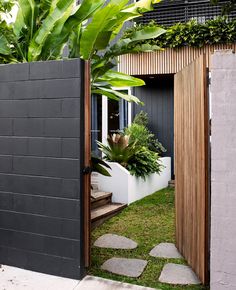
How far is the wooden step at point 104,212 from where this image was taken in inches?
214

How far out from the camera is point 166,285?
3.33m

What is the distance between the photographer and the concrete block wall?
2.81 metres

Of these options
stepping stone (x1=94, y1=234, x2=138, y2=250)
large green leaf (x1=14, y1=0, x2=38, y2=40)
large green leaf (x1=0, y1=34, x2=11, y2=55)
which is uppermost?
large green leaf (x1=14, y1=0, x2=38, y2=40)

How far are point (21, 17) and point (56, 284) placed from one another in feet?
10.9

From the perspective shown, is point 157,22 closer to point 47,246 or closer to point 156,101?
point 156,101

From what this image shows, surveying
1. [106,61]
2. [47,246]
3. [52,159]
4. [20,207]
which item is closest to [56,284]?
[47,246]

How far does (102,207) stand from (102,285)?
9.61 feet

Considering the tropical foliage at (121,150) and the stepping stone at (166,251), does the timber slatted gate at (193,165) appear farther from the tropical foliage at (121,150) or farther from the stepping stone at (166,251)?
the tropical foliage at (121,150)

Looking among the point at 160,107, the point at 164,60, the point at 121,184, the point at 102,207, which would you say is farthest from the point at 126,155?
the point at 160,107

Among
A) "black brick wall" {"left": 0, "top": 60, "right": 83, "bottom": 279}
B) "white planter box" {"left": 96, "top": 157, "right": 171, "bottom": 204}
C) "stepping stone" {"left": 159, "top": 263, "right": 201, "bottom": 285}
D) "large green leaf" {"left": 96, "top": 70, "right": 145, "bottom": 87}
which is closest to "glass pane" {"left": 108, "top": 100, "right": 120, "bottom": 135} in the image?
"white planter box" {"left": 96, "top": 157, "right": 171, "bottom": 204}

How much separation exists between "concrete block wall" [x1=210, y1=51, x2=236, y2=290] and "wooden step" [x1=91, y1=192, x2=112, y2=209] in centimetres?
324

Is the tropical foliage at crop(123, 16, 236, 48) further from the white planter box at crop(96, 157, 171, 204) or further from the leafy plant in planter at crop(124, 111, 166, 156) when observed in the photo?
the white planter box at crop(96, 157, 171, 204)

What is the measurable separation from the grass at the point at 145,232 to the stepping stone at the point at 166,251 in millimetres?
85

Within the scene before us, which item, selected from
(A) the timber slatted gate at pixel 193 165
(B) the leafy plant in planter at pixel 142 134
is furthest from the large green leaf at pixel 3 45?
(B) the leafy plant in planter at pixel 142 134
